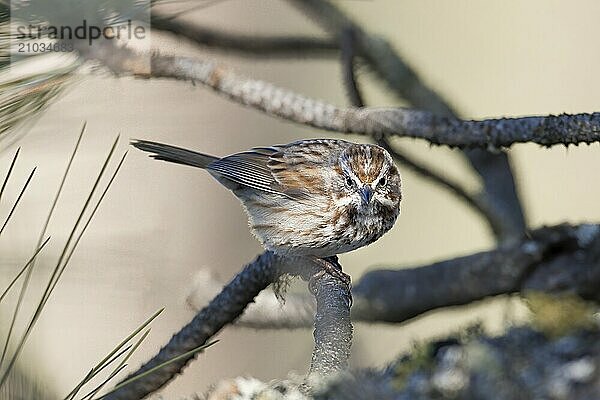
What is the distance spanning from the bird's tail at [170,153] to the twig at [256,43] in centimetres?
39

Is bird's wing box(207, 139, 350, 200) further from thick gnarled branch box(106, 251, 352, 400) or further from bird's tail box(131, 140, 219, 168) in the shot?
thick gnarled branch box(106, 251, 352, 400)

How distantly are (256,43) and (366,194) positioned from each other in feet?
2.96

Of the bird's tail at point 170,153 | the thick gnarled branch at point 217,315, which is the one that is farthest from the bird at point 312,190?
the thick gnarled branch at point 217,315

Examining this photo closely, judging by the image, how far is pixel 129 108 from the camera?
159 cm

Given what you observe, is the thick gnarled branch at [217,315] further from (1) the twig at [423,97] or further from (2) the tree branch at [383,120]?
(1) the twig at [423,97]

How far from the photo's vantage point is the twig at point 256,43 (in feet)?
8.44

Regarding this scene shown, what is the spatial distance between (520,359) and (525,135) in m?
0.58

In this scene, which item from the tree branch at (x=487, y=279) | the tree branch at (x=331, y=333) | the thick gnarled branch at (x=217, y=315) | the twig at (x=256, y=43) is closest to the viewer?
the tree branch at (x=331, y=333)

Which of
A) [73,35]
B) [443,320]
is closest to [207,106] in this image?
[443,320]

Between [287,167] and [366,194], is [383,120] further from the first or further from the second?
[287,167]

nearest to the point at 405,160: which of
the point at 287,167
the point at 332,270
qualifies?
the point at 287,167

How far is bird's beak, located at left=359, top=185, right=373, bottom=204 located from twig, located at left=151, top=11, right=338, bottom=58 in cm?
74

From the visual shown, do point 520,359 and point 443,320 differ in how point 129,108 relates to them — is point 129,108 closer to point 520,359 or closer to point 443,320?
point 520,359

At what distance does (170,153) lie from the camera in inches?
84.7
